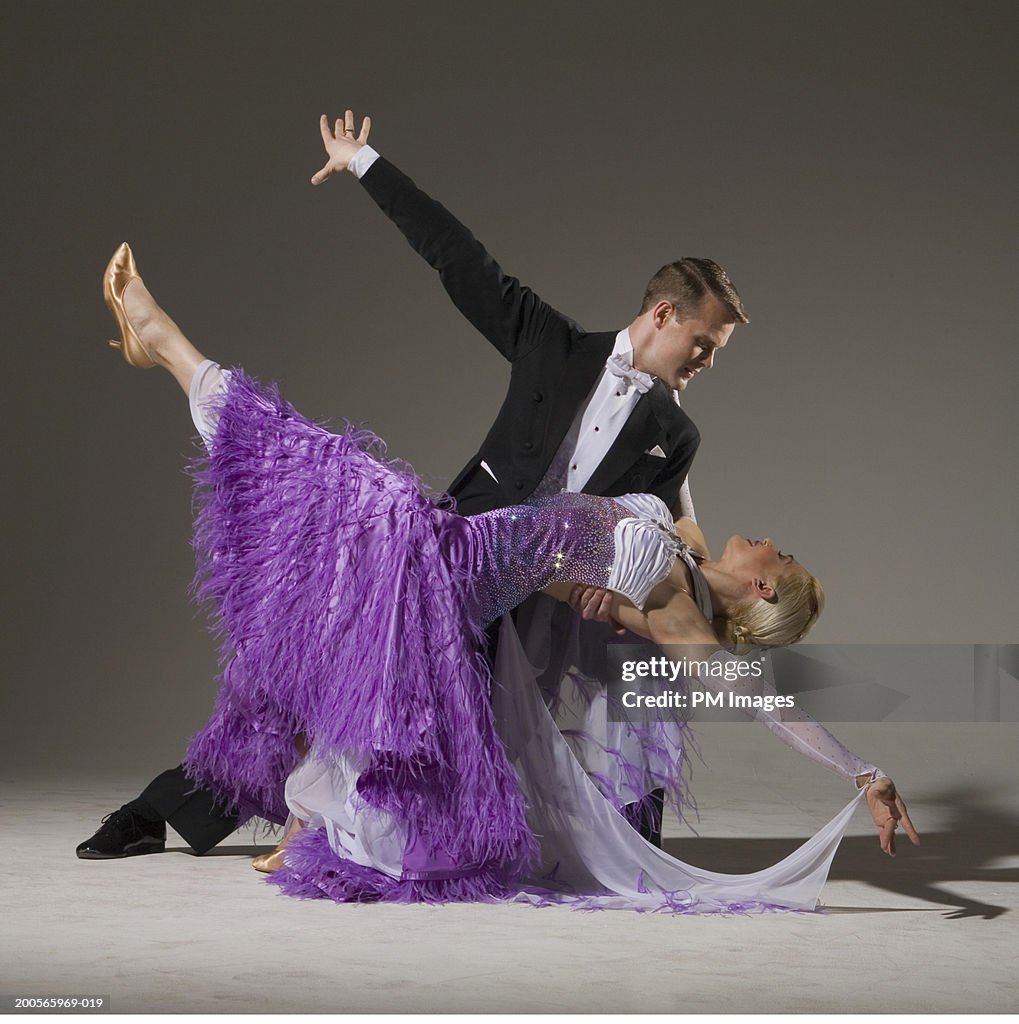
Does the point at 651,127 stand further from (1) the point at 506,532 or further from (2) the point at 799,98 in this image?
(1) the point at 506,532

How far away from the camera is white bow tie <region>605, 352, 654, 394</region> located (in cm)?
314

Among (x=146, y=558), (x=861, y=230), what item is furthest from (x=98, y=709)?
(x=861, y=230)

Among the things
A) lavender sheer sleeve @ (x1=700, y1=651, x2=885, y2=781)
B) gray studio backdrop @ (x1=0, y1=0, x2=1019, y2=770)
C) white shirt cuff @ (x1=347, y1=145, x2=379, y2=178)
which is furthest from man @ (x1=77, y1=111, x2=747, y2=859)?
gray studio backdrop @ (x1=0, y1=0, x2=1019, y2=770)

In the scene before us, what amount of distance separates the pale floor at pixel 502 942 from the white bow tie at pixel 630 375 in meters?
0.98

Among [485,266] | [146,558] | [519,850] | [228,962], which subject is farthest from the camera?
[146,558]

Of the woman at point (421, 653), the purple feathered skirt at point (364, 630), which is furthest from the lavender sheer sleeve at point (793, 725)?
the purple feathered skirt at point (364, 630)

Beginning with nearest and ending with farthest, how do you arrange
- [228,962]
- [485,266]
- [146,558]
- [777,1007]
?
[777,1007]
[228,962]
[485,266]
[146,558]

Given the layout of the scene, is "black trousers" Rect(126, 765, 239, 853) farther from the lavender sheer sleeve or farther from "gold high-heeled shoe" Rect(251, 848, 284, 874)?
the lavender sheer sleeve

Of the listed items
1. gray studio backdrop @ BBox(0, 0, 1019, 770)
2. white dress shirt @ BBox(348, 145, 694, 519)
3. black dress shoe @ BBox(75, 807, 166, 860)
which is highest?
gray studio backdrop @ BBox(0, 0, 1019, 770)

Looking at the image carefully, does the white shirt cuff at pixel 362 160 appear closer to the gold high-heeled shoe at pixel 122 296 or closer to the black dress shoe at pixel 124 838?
the gold high-heeled shoe at pixel 122 296

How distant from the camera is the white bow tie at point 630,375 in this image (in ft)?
10.3

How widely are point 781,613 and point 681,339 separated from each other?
0.60 metres

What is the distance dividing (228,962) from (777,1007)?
79 cm

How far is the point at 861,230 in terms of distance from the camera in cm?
551
